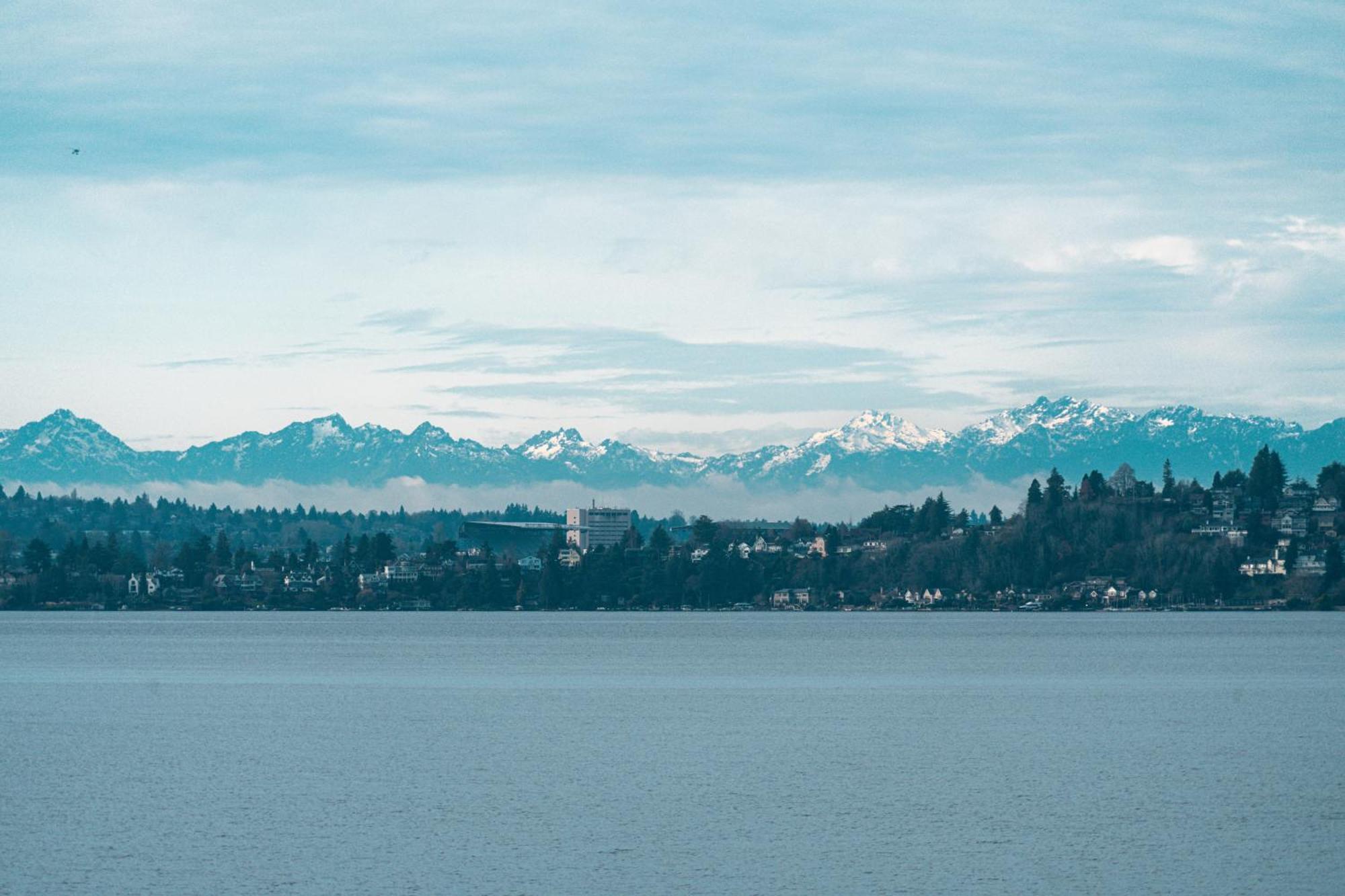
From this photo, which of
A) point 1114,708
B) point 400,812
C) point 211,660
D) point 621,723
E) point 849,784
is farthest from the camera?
point 211,660

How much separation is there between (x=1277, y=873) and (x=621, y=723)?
46983mm

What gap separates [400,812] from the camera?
59.0 meters

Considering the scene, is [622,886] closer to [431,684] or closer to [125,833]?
[125,833]

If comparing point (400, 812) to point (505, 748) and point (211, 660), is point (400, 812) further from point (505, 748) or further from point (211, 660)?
point (211, 660)

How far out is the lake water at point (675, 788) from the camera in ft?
160

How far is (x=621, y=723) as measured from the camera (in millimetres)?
90625

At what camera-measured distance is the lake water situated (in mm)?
48812

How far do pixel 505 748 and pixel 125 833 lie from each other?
25262mm

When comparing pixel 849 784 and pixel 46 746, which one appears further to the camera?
pixel 46 746

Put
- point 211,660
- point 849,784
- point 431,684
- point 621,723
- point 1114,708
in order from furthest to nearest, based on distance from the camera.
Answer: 1. point 211,660
2. point 431,684
3. point 1114,708
4. point 621,723
5. point 849,784

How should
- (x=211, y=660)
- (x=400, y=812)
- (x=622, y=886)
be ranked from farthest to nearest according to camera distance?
1. (x=211, y=660)
2. (x=400, y=812)
3. (x=622, y=886)

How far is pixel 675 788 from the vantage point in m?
64.8

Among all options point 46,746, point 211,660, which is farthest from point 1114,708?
point 211,660

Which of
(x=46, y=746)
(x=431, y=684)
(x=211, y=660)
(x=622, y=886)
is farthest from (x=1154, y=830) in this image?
(x=211, y=660)
